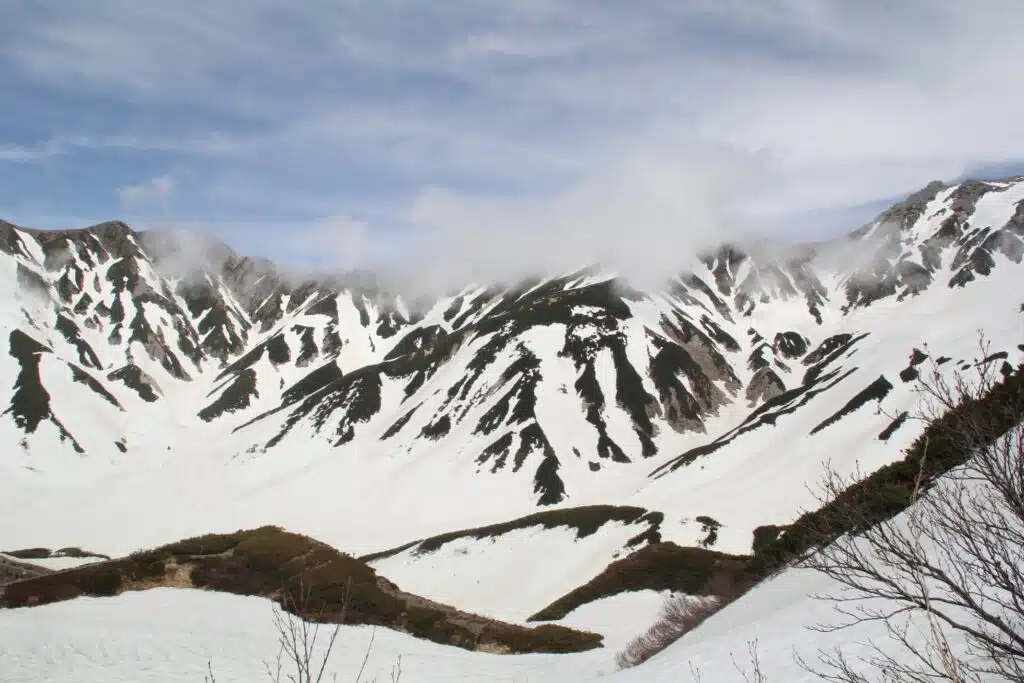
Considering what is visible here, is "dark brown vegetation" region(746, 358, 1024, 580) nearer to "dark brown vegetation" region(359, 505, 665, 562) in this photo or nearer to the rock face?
"dark brown vegetation" region(359, 505, 665, 562)

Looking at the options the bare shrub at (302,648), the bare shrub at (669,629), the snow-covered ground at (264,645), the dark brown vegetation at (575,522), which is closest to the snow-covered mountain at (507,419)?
the dark brown vegetation at (575,522)

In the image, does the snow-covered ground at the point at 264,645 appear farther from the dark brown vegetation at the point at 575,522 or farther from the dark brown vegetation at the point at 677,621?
the dark brown vegetation at the point at 575,522

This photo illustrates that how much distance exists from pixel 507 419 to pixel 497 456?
1093cm

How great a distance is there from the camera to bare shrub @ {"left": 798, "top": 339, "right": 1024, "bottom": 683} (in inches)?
260

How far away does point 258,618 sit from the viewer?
18750 millimetres

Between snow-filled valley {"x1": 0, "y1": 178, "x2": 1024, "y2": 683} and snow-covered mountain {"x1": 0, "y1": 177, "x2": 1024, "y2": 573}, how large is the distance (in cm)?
57

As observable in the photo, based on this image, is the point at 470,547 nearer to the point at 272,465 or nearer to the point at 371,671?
the point at 371,671

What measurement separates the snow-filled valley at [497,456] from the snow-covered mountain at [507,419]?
0.57 metres

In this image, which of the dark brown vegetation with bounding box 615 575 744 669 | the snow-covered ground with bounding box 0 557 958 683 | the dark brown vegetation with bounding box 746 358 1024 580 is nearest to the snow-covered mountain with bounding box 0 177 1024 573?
the dark brown vegetation with bounding box 615 575 744 669

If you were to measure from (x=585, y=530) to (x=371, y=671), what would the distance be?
50.6 meters

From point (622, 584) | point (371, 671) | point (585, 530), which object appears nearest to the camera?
point (371, 671)

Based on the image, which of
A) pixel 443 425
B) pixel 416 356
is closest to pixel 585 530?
pixel 443 425

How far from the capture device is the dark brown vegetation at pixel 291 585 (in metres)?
20.1

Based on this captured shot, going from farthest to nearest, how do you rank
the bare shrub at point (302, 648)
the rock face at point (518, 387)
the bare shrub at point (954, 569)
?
the rock face at point (518, 387) → the bare shrub at point (302, 648) → the bare shrub at point (954, 569)
